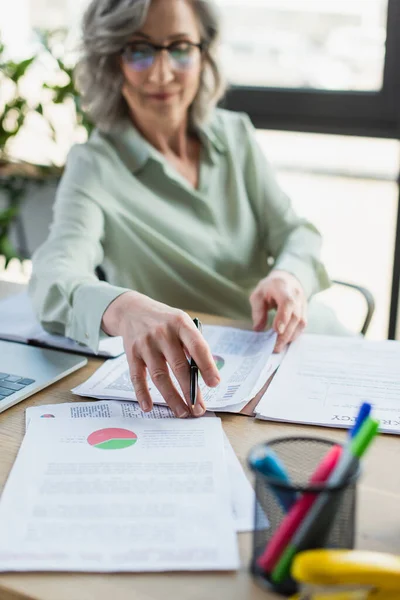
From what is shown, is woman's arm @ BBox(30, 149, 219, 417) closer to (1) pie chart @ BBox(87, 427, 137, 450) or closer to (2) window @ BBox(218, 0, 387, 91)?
(1) pie chart @ BBox(87, 427, 137, 450)

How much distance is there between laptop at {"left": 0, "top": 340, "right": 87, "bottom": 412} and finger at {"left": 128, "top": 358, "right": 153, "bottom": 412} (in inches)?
6.7

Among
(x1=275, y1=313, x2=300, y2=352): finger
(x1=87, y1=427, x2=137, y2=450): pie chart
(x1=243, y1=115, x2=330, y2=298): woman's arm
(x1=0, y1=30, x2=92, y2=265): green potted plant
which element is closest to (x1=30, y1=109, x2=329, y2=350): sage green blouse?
(x1=243, y1=115, x2=330, y2=298): woman's arm

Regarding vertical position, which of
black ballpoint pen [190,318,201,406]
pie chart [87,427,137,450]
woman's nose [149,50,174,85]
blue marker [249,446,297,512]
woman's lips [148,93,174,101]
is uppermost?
woman's nose [149,50,174,85]

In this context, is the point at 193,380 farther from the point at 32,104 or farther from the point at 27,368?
the point at 32,104

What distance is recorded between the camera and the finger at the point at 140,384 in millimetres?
941

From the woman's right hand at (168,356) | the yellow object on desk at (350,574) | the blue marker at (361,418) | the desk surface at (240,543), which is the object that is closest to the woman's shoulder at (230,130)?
the woman's right hand at (168,356)

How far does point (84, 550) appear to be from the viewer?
0.65 meters

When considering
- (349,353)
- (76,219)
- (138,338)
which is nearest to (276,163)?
(76,219)

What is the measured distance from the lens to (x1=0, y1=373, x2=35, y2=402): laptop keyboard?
1.00 metres

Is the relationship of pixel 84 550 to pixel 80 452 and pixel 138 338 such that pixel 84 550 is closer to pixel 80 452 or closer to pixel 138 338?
pixel 80 452

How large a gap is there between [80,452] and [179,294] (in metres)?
0.83

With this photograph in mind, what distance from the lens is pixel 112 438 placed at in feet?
2.83

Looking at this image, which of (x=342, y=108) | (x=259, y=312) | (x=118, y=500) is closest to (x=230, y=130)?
(x=259, y=312)

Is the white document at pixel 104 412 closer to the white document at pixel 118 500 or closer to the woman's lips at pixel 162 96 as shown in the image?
the white document at pixel 118 500
